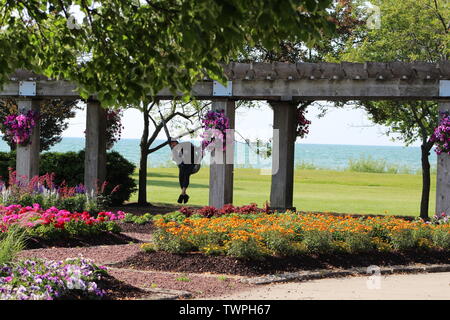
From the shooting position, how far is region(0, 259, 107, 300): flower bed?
538 centimetres

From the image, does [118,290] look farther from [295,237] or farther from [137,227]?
[137,227]

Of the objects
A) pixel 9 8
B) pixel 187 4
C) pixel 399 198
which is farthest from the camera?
pixel 399 198

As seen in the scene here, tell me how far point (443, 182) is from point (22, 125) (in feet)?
28.1

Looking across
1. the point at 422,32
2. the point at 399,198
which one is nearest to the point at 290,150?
the point at 422,32

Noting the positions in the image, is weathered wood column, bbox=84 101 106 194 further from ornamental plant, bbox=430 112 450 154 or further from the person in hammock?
ornamental plant, bbox=430 112 450 154

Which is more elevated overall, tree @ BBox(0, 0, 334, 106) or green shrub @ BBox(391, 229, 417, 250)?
tree @ BBox(0, 0, 334, 106)

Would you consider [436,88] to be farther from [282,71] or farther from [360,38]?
[360,38]

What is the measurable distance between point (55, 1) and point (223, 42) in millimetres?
2589

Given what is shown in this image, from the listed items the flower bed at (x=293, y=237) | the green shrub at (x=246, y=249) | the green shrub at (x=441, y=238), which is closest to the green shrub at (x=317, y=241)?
the flower bed at (x=293, y=237)

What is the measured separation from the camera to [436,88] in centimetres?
1197

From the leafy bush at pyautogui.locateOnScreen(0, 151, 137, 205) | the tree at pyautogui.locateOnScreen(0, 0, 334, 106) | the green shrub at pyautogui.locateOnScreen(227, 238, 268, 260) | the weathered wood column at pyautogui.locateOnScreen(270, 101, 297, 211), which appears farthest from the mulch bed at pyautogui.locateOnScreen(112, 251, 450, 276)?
the leafy bush at pyautogui.locateOnScreen(0, 151, 137, 205)

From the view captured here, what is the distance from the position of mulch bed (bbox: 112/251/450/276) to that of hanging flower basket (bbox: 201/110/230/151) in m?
4.77

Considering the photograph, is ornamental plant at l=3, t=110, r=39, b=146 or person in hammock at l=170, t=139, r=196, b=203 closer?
ornamental plant at l=3, t=110, r=39, b=146
